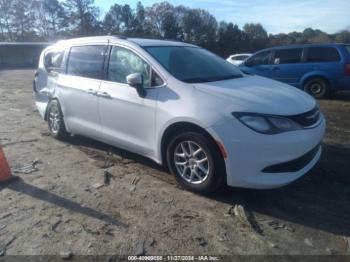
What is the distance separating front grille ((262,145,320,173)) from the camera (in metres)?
3.85

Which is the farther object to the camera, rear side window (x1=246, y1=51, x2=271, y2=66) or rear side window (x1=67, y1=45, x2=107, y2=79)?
rear side window (x1=246, y1=51, x2=271, y2=66)

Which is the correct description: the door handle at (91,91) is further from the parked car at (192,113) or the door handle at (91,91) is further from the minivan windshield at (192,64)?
the minivan windshield at (192,64)

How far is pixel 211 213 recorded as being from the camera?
3869 millimetres

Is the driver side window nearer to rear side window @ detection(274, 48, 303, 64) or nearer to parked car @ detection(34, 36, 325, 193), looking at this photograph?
parked car @ detection(34, 36, 325, 193)

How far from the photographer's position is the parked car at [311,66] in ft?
35.4

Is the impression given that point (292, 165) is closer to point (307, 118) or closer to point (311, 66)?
point (307, 118)

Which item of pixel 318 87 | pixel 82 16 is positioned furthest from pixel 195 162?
pixel 82 16

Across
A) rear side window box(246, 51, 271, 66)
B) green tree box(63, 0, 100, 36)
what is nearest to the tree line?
green tree box(63, 0, 100, 36)

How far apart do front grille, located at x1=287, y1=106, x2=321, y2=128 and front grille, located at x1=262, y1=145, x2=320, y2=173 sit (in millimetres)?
328

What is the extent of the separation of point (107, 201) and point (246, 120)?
1830 mm

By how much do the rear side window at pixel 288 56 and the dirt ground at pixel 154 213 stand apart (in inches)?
265

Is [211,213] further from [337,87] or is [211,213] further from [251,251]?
[337,87]

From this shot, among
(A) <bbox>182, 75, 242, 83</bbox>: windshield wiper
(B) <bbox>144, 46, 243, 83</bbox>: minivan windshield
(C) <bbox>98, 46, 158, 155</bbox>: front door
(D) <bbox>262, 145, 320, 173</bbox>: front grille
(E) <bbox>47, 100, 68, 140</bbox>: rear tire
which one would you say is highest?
(B) <bbox>144, 46, 243, 83</bbox>: minivan windshield

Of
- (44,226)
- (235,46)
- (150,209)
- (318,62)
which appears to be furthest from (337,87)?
(235,46)
